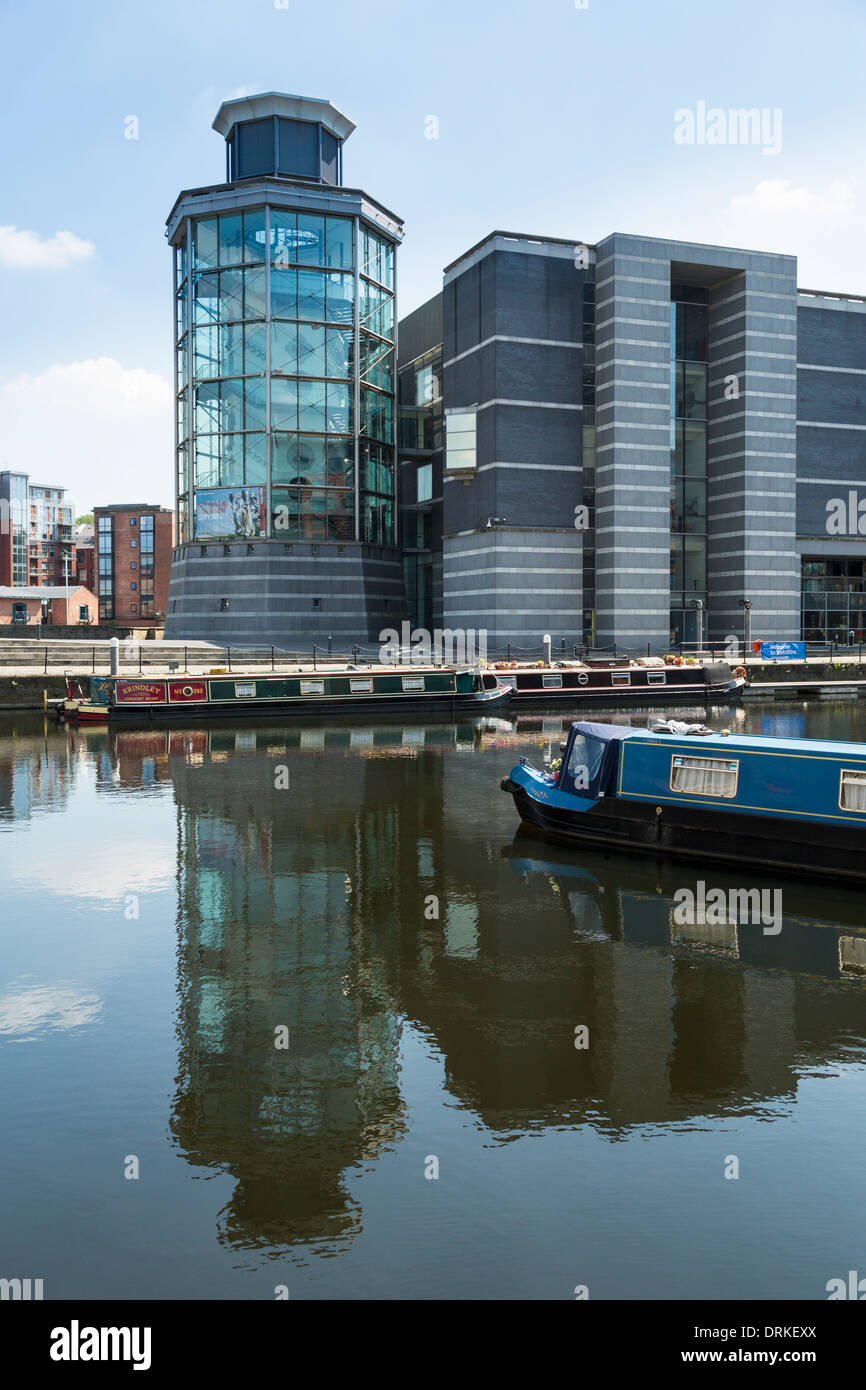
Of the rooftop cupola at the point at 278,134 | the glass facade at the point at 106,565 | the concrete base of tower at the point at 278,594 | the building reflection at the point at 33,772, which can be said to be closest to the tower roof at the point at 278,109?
the rooftop cupola at the point at 278,134

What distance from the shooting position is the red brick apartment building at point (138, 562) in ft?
416

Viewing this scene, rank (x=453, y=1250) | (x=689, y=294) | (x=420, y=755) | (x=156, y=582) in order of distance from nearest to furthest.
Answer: (x=453, y=1250) → (x=420, y=755) → (x=689, y=294) → (x=156, y=582)

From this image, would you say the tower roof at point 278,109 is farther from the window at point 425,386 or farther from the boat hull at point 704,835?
the boat hull at point 704,835

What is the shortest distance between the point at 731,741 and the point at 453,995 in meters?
8.55

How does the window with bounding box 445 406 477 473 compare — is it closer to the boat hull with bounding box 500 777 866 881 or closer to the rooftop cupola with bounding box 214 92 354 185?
the rooftop cupola with bounding box 214 92 354 185

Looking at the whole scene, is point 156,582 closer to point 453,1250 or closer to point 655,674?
point 655,674

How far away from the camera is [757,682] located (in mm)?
56844

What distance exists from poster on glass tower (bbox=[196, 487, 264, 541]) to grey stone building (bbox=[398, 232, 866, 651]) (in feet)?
43.0

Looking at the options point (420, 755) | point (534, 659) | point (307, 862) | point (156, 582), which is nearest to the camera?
point (307, 862)

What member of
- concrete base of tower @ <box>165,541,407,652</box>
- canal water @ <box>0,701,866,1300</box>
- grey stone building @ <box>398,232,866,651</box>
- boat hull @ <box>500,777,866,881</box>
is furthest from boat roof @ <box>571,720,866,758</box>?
concrete base of tower @ <box>165,541,407,652</box>

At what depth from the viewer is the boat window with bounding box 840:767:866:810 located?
16.9 meters
